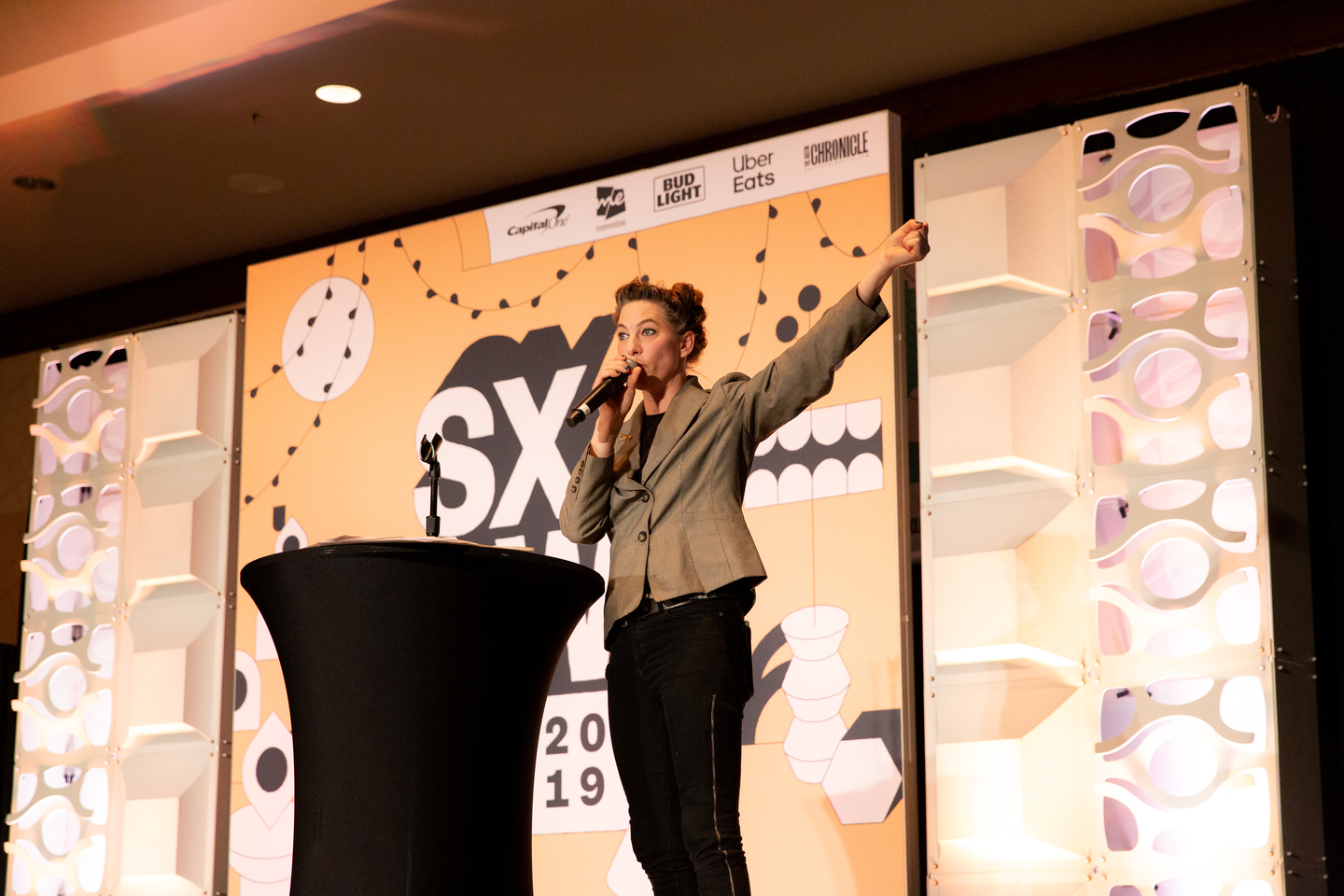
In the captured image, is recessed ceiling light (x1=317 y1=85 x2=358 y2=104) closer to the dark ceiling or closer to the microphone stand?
the dark ceiling

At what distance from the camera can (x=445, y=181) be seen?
18.6ft

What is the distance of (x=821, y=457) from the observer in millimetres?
3490

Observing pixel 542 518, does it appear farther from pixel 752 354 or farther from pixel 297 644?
pixel 297 644

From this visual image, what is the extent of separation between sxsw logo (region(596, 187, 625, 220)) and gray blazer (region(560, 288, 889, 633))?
1.68 metres

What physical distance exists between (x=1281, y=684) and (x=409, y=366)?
253cm

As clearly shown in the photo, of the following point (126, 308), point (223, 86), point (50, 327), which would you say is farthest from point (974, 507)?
point (50, 327)

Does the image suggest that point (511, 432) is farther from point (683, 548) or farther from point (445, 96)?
point (683, 548)

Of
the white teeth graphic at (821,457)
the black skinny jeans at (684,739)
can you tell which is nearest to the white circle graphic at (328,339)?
the white teeth graphic at (821,457)

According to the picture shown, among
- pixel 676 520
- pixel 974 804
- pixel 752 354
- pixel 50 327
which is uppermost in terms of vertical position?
pixel 50 327

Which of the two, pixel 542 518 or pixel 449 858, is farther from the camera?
pixel 542 518

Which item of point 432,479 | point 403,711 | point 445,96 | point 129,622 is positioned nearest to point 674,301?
point 432,479

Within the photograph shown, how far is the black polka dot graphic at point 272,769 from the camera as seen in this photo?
3.99 m

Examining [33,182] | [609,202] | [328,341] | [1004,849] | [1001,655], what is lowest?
[1004,849]

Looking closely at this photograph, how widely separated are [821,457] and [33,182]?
3.74m
